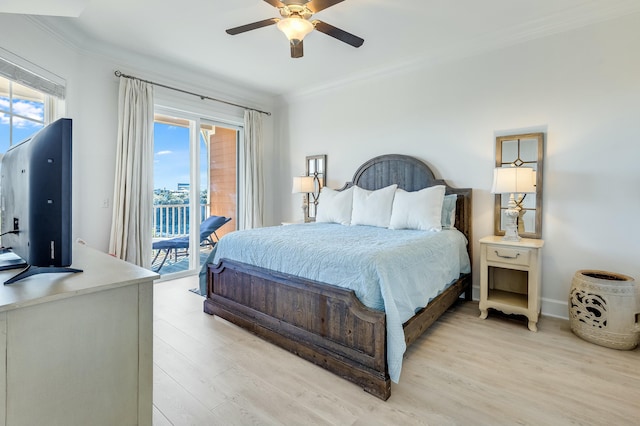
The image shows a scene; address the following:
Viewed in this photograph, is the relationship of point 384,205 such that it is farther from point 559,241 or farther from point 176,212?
point 176,212

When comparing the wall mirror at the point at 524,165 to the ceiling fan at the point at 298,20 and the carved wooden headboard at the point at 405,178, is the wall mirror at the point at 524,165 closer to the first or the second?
the carved wooden headboard at the point at 405,178

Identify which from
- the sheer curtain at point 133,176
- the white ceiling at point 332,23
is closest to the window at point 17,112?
the white ceiling at point 332,23

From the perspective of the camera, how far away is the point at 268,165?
5.46 m

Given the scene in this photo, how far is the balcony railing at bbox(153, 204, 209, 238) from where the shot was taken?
4316 millimetres

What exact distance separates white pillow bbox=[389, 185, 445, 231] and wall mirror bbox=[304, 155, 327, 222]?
1687mm

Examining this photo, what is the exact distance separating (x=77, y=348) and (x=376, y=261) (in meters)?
1.49

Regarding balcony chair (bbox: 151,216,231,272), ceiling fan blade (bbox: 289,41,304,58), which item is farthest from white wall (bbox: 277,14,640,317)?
balcony chair (bbox: 151,216,231,272)

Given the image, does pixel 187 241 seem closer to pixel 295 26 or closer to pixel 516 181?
pixel 295 26

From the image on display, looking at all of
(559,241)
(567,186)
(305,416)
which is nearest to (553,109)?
(567,186)

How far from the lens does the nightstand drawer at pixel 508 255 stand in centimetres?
275

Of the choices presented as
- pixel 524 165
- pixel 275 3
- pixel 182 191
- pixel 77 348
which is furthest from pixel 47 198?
pixel 524 165

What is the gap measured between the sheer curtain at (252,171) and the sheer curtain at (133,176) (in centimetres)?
145

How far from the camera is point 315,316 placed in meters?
2.21

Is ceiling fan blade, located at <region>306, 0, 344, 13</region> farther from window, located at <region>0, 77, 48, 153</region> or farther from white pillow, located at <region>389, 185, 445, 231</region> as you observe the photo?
window, located at <region>0, 77, 48, 153</region>
